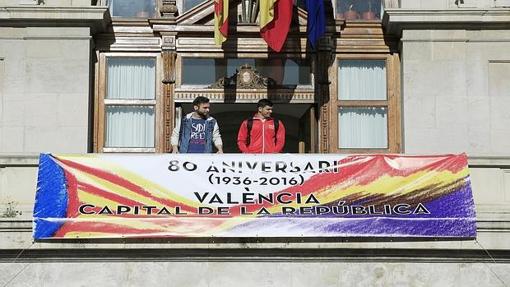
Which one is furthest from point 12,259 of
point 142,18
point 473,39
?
point 473,39

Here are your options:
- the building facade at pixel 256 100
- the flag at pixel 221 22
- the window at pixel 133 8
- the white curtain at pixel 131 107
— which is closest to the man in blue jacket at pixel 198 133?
the building facade at pixel 256 100

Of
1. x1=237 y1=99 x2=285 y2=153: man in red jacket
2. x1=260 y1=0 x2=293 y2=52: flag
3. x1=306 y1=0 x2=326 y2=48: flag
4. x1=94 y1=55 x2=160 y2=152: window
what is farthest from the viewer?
x1=94 y1=55 x2=160 y2=152: window

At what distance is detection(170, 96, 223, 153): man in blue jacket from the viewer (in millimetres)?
16094

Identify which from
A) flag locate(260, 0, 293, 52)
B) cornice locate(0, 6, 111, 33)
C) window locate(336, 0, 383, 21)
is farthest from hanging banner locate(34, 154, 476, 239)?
window locate(336, 0, 383, 21)

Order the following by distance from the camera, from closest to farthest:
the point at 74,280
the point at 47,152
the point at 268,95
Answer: the point at 74,280 → the point at 47,152 → the point at 268,95

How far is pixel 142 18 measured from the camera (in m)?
18.1

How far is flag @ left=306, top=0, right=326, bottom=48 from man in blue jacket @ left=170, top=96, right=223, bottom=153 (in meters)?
2.49

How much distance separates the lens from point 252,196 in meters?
15.0

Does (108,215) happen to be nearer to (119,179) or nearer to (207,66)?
(119,179)

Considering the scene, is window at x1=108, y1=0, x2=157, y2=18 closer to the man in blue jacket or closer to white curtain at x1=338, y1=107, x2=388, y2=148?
the man in blue jacket

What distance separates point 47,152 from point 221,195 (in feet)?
11.1

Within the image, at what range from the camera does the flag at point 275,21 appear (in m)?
17.2

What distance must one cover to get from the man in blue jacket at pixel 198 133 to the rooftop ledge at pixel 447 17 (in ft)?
12.2

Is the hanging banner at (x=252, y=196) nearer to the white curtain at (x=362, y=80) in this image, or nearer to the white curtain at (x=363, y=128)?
the white curtain at (x=363, y=128)
